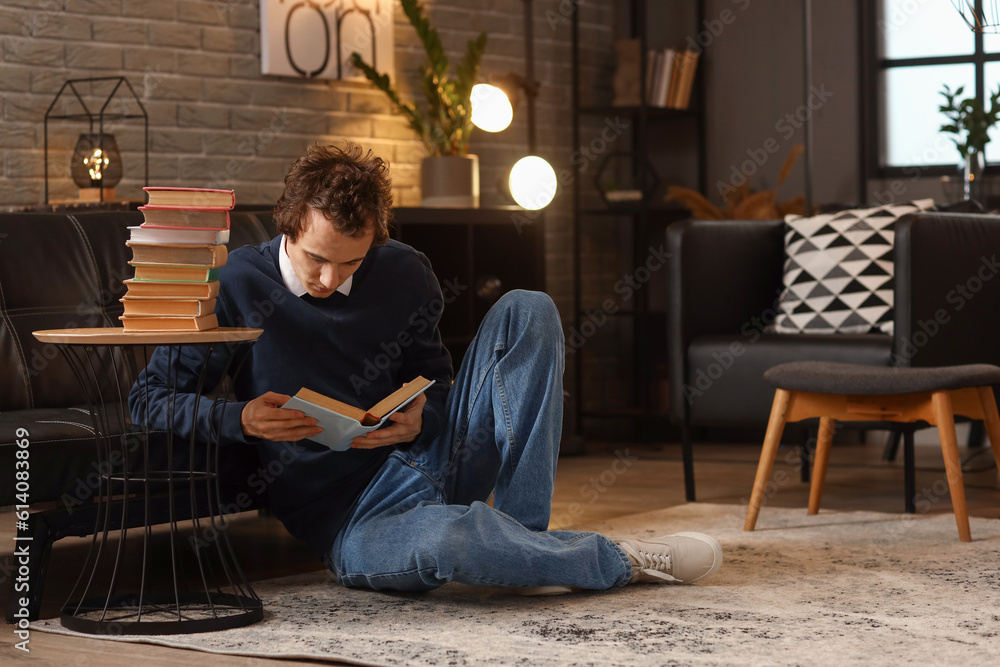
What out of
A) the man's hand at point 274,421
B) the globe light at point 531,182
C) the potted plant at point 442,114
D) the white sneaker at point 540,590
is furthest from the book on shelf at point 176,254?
the globe light at point 531,182

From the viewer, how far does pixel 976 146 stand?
4.57m

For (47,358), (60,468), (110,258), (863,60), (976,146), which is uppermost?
(863,60)

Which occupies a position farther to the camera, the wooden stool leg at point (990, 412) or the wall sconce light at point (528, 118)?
the wall sconce light at point (528, 118)

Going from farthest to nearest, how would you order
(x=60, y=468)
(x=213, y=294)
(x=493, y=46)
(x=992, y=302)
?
(x=493, y=46), (x=992, y=302), (x=60, y=468), (x=213, y=294)

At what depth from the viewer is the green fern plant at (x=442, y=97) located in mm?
4352

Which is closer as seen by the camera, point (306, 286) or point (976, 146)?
point (306, 286)

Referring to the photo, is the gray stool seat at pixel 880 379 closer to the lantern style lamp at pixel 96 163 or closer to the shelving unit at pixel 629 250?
the lantern style lamp at pixel 96 163

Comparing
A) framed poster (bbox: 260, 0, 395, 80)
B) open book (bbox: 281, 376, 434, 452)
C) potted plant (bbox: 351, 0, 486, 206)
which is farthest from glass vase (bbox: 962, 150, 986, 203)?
open book (bbox: 281, 376, 434, 452)

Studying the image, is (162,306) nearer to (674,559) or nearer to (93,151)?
(674,559)

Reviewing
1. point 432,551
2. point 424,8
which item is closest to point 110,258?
point 432,551

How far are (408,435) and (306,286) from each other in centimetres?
30

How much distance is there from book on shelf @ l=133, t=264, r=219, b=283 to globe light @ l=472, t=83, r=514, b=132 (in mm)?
2545

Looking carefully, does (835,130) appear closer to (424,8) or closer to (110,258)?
(424,8)

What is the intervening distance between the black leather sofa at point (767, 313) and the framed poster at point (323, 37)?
1371mm
